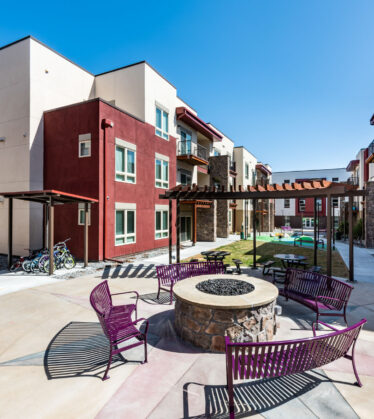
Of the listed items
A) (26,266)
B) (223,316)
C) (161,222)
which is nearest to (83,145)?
(26,266)

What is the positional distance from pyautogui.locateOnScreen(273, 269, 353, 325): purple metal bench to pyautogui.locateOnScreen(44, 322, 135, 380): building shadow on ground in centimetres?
415

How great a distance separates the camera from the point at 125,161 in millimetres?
14070

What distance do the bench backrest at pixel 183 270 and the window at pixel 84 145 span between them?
831cm

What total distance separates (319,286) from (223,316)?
3.22 m

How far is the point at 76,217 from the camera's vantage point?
42.4ft

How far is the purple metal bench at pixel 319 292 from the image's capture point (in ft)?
17.3

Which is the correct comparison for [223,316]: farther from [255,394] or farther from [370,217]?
[370,217]

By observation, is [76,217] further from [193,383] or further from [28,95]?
[193,383]

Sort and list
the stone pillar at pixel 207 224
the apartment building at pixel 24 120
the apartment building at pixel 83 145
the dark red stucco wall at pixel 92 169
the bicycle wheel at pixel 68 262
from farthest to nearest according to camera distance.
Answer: the stone pillar at pixel 207 224 < the apartment building at pixel 24 120 < the apartment building at pixel 83 145 < the dark red stucco wall at pixel 92 169 < the bicycle wheel at pixel 68 262

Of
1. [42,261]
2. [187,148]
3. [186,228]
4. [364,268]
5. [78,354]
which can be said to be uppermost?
[187,148]

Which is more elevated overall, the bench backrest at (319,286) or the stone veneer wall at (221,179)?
the stone veneer wall at (221,179)

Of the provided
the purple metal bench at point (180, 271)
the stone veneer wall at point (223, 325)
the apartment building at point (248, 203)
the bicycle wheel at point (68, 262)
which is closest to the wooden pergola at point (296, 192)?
the purple metal bench at point (180, 271)

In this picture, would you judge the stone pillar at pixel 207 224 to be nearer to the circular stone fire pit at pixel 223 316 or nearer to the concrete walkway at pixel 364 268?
the concrete walkway at pixel 364 268

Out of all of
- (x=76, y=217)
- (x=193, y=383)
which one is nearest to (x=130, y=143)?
(x=76, y=217)
